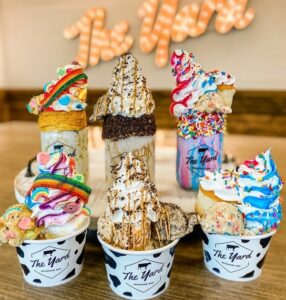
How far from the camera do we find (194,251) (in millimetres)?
1037

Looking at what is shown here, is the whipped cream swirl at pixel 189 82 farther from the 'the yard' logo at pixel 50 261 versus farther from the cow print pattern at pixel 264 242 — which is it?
the 'the yard' logo at pixel 50 261

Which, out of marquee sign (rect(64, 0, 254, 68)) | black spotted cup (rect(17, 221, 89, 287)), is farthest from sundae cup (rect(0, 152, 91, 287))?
marquee sign (rect(64, 0, 254, 68))

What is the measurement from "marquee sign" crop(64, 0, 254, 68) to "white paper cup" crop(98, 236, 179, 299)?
9.00 ft

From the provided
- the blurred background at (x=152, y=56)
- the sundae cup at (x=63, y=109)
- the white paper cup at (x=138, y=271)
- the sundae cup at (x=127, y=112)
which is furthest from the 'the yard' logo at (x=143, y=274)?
the blurred background at (x=152, y=56)

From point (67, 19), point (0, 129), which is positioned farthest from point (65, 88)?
point (67, 19)

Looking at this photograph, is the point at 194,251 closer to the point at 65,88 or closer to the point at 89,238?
the point at 89,238

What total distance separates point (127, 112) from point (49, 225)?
0.46 m

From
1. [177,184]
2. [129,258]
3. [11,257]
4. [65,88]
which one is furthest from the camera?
[177,184]

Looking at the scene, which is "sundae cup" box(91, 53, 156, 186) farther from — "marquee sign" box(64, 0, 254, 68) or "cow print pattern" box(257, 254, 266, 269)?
"marquee sign" box(64, 0, 254, 68)

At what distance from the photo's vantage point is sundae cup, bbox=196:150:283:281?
88 centimetres

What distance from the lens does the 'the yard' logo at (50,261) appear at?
88 cm

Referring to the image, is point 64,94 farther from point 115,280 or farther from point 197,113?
point 115,280

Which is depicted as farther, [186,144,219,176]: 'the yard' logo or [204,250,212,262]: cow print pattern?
[186,144,219,176]: 'the yard' logo

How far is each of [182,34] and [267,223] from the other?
8.99 ft
